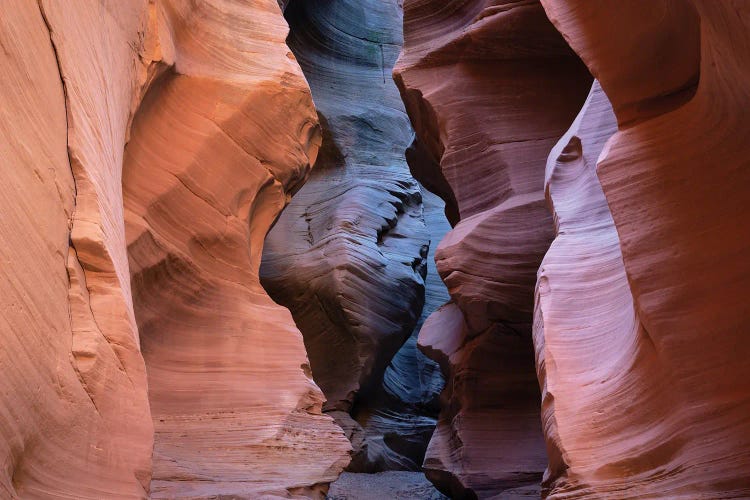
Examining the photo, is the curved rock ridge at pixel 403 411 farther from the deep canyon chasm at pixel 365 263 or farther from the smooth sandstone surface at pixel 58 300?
the smooth sandstone surface at pixel 58 300

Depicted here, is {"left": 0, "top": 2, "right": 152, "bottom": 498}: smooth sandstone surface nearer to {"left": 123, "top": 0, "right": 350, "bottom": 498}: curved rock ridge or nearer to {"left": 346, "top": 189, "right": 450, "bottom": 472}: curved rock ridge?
{"left": 123, "top": 0, "right": 350, "bottom": 498}: curved rock ridge

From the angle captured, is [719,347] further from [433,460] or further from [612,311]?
[433,460]

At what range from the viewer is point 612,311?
5.85 meters

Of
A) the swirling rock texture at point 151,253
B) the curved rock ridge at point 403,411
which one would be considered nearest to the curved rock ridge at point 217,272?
the swirling rock texture at point 151,253

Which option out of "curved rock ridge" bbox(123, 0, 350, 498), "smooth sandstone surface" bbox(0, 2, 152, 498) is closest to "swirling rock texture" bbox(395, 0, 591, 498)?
"curved rock ridge" bbox(123, 0, 350, 498)

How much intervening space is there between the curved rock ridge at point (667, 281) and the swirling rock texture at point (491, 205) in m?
3.30

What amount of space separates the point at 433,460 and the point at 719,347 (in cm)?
550

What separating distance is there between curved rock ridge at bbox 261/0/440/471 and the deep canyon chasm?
7cm

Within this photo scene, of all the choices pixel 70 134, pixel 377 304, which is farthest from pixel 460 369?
pixel 70 134

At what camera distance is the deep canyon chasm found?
11.4 ft

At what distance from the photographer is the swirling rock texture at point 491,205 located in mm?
8984

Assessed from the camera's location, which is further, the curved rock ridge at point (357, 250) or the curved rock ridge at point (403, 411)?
the curved rock ridge at point (403, 411)

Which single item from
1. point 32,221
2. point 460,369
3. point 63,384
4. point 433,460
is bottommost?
point 433,460

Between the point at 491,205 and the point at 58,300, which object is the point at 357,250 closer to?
the point at 491,205
